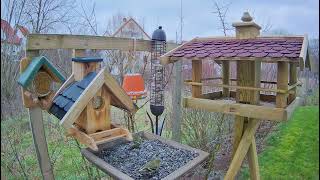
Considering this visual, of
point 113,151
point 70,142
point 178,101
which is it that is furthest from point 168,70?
point 113,151

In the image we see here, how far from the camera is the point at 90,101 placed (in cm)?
124

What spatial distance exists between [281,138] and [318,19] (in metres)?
4.26

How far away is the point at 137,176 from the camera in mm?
1240

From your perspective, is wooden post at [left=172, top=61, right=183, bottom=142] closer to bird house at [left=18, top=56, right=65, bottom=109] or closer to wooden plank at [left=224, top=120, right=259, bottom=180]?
wooden plank at [left=224, top=120, right=259, bottom=180]

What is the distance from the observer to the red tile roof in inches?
49.1

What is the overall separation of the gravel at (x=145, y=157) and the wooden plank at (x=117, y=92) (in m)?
0.20

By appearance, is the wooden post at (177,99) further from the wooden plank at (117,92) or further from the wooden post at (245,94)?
the wooden plank at (117,92)

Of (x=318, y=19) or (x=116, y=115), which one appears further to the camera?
(x=116, y=115)

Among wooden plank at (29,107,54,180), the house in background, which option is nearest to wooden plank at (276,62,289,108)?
wooden plank at (29,107,54,180)

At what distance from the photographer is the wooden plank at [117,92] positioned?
4.16 feet

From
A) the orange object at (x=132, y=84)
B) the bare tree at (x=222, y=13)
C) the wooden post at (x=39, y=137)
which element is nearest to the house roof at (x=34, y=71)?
the wooden post at (x=39, y=137)

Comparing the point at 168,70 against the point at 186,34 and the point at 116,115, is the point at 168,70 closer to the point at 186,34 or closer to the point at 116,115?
the point at 186,34

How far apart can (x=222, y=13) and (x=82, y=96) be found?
199 cm

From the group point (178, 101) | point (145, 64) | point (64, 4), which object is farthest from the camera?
point (178, 101)
